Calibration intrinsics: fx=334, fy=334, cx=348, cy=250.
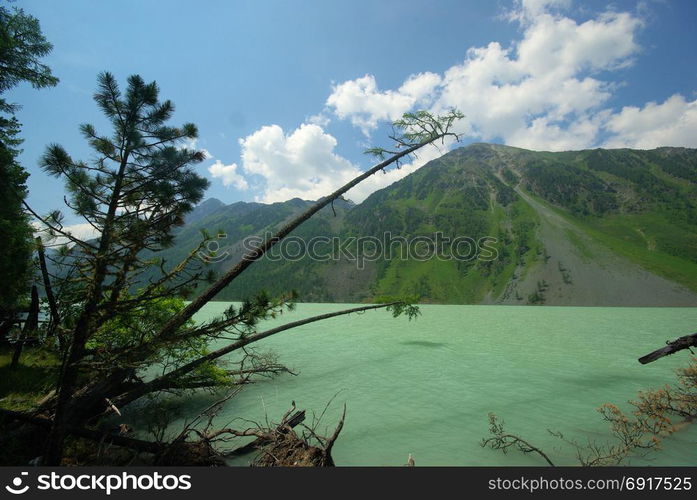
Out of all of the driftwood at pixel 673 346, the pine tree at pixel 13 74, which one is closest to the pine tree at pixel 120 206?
the pine tree at pixel 13 74

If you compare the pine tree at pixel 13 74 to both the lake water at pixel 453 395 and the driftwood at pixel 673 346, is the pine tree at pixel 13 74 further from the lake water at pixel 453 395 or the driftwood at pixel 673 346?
the driftwood at pixel 673 346

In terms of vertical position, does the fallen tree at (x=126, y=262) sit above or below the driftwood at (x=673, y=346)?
above

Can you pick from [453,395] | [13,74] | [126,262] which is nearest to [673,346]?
[453,395]

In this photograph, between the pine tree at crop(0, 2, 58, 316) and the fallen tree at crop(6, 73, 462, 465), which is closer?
the fallen tree at crop(6, 73, 462, 465)

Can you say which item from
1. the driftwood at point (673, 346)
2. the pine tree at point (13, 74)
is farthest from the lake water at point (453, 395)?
the pine tree at point (13, 74)

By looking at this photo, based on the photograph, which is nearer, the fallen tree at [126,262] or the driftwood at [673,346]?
the fallen tree at [126,262]

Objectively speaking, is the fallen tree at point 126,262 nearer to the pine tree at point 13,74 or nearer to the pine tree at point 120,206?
the pine tree at point 120,206

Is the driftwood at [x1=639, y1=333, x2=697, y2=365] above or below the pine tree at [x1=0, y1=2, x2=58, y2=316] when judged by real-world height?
below

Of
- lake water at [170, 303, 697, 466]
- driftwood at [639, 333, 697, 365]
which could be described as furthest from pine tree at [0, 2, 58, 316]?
driftwood at [639, 333, 697, 365]

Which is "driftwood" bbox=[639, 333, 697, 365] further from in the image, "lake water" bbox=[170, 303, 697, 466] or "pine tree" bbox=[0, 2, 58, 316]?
"pine tree" bbox=[0, 2, 58, 316]

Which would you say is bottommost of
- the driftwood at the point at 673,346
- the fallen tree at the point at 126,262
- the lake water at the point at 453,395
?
the lake water at the point at 453,395

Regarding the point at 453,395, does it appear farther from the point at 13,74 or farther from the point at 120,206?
the point at 13,74

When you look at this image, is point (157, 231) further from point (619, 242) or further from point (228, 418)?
point (619, 242)
